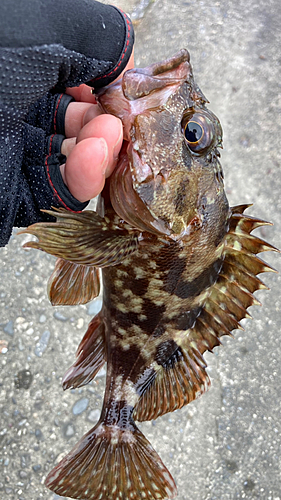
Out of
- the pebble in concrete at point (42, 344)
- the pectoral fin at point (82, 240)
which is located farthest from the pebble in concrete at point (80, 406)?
the pectoral fin at point (82, 240)

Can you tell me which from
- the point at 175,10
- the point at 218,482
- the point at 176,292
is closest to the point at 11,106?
the point at 176,292

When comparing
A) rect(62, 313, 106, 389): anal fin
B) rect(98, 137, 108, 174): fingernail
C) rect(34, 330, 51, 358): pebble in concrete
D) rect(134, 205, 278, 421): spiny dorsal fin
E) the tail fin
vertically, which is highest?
rect(98, 137, 108, 174): fingernail

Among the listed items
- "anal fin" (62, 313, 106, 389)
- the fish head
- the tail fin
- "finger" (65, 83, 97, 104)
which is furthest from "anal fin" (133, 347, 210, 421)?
"finger" (65, 83, 97, 104)

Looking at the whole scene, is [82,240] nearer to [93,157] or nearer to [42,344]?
[93,157]

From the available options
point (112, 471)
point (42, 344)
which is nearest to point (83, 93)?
point (42, 344)

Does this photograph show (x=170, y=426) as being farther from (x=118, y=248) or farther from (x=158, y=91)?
(x=158, y=91)

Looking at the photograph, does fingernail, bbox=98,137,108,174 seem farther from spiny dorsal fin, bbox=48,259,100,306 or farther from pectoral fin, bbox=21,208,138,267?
spiny dorsal fin, bbox=48,259,100,306

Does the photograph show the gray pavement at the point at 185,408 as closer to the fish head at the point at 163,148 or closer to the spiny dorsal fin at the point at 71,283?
the spiny dorsal fin at the point at 71,283
